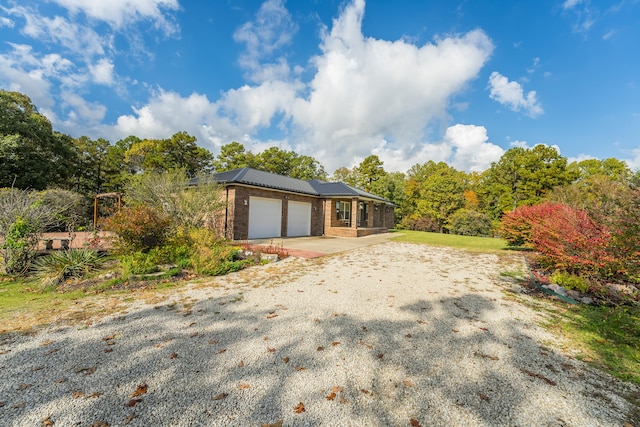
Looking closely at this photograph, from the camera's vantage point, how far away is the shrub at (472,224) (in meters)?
26.1

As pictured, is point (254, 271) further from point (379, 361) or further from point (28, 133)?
point (28, 133)

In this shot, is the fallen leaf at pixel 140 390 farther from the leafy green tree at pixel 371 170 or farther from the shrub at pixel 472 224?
the leafy green tree at pixel 371 170

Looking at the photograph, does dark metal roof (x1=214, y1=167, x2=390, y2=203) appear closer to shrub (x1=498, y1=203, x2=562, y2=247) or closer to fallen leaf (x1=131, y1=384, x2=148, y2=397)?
shrub (x1=498, y1=203, x2=562, y2=247)

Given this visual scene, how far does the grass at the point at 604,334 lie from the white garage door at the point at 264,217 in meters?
13.5

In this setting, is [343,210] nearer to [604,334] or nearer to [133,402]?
[604,334]

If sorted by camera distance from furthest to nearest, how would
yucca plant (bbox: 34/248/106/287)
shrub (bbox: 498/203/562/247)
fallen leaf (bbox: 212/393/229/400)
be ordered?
shrub (bbox: 498/203/562/247)
yucca plant (bbox: 34/248/106/287)
fallen leaf (bbox: 212/393/229/400)

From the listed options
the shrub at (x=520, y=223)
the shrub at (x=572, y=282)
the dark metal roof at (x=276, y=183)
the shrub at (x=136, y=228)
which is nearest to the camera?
the shrub at (x=572, y=282)

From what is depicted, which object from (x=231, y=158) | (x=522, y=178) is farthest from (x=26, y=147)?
(x=522, y=178)

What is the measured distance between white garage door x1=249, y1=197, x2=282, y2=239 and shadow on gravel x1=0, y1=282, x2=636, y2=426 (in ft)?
36.5

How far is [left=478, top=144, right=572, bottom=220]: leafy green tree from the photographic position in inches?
1109

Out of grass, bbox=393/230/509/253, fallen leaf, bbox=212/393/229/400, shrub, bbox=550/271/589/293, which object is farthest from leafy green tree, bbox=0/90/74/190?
shrub, bbox=550/271/589/293

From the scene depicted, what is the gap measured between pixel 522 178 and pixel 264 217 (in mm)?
31153

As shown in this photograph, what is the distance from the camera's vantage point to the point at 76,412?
7.42 ft

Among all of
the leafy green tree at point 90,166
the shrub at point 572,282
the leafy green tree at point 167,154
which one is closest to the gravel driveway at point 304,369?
the shrub at point 572,282
